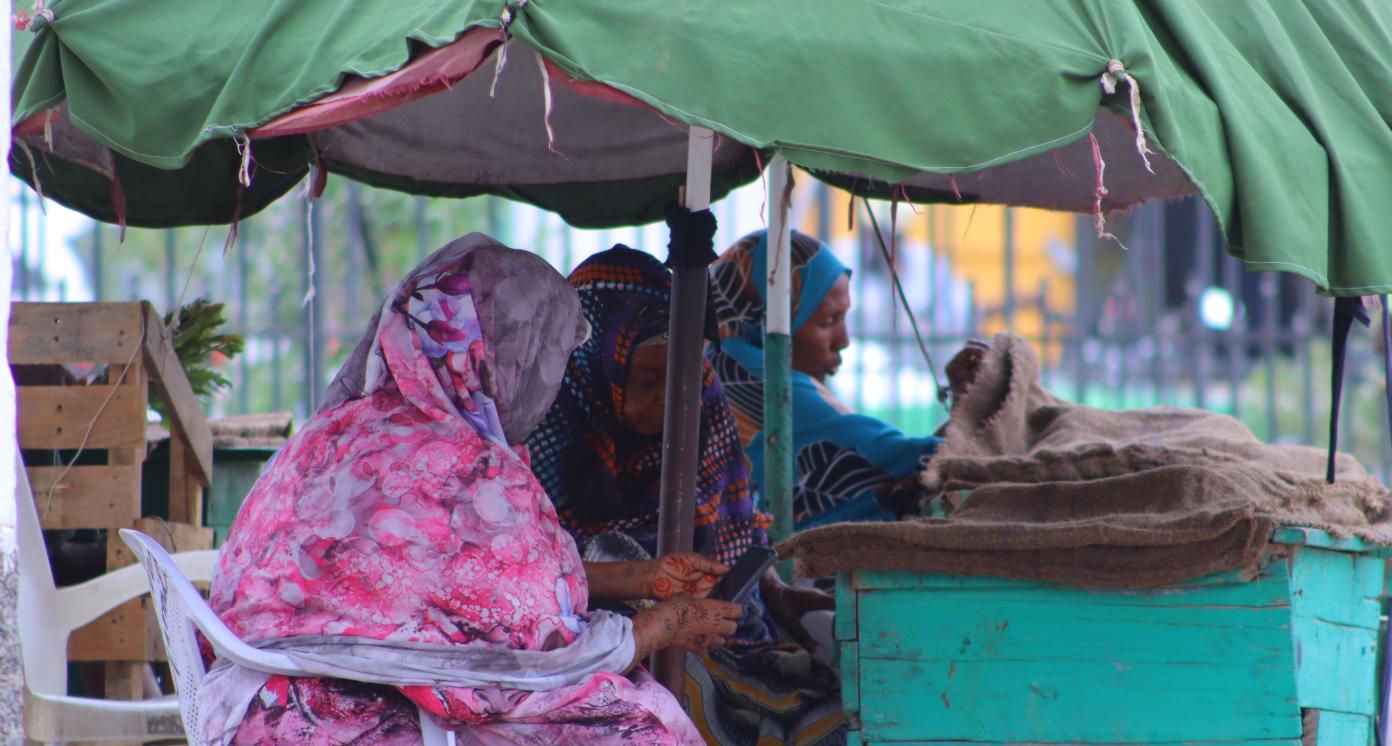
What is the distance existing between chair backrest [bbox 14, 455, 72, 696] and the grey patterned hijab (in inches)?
39.4

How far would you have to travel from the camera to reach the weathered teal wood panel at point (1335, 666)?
→ 247cm

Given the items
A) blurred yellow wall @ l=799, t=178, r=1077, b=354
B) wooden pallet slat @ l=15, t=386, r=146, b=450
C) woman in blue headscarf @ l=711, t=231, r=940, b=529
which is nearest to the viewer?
wooden pallet slat @ l=15, t=386, r=146, b=450

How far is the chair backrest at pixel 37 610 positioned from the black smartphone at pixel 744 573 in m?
1.45

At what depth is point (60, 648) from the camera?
10.0 feet

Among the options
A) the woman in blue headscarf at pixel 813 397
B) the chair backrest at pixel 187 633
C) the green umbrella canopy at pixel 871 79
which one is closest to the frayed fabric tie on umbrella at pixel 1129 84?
the green umbrella canopy at pixel 871 79

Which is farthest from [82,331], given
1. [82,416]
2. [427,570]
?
[427,570]

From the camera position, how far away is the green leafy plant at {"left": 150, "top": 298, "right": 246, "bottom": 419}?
11.7 feet

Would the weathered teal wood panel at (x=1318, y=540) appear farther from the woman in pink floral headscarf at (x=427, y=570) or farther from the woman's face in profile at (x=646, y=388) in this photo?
the woman's face in profile at (x=646, y=388)

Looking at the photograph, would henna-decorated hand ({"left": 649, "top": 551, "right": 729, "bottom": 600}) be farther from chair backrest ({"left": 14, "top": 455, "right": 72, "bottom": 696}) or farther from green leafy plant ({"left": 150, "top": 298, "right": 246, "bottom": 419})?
green leafy plant ({"left": 150, "top": 298, "right": 246, "bottom": 419})

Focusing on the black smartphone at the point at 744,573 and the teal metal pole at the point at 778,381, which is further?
the teal metal pole at the point at 778,381

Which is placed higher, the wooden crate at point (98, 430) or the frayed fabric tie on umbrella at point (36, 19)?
the frayed fabric tie on umbrella at point (36, 19)

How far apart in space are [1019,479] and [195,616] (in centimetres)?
167

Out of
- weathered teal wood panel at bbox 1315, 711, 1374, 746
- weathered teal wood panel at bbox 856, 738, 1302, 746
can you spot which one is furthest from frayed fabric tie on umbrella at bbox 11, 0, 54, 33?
weathered teal wood panel at bbox 1315, 711, 1374, 746

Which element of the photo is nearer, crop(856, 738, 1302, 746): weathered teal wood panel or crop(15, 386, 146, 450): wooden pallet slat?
crop(856, 738, 1302, 746): weathered teal wood panel
